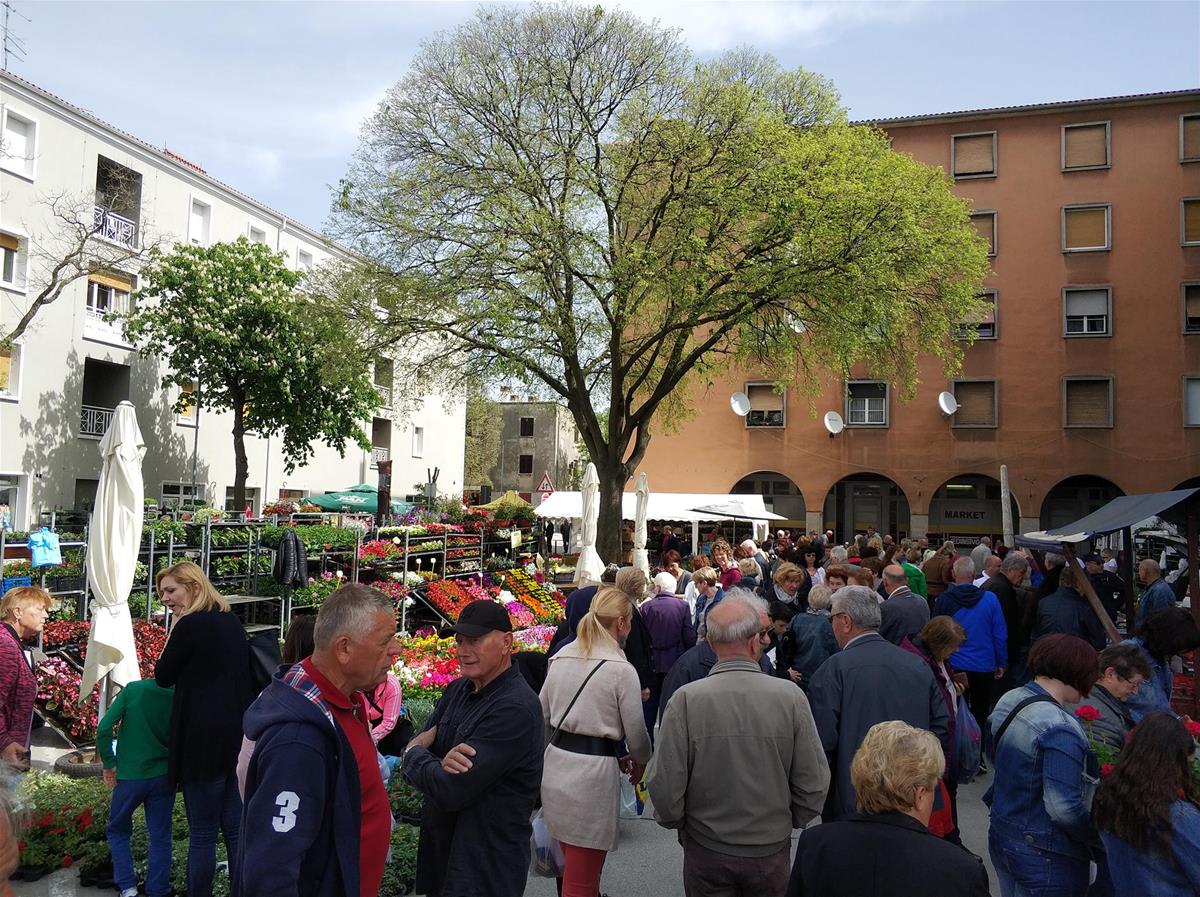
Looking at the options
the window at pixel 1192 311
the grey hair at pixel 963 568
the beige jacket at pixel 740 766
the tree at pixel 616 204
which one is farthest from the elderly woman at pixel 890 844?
the window at pixel 1192 311

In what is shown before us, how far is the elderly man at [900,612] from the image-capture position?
673 centimetres

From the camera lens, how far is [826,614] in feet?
22.8

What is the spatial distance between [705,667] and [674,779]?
1878mm

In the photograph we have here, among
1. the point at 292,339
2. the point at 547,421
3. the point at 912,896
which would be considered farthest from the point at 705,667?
the point at 547,421

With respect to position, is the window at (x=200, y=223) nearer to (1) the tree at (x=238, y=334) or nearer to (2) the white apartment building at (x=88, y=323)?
(2) the white apartment building at (x=88, y=323)

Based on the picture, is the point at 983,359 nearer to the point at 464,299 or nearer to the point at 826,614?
the point at 464,299

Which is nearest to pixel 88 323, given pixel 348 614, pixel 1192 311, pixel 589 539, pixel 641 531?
pixel 589 539

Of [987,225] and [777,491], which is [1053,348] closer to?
[987,225]

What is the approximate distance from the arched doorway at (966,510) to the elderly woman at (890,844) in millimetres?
33966

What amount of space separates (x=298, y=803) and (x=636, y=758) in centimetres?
233

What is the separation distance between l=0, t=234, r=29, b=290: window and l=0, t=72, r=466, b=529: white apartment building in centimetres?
3

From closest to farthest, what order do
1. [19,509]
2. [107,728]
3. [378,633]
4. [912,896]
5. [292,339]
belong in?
[912,896]
[378,633]
[107,728]
[19,509]
[292,339]

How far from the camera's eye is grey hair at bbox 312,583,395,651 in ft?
9.28

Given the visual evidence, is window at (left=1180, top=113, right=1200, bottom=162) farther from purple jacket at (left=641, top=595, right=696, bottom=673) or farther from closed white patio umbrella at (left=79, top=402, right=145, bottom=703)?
closed white patio umbrella at (left=79, top=402, right=145, bottom=703)
